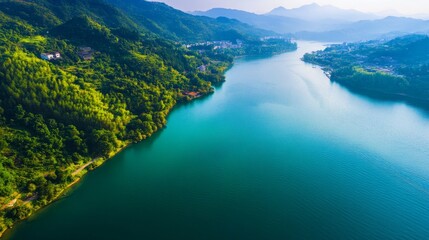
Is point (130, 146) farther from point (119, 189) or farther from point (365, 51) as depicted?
point (365, 51)

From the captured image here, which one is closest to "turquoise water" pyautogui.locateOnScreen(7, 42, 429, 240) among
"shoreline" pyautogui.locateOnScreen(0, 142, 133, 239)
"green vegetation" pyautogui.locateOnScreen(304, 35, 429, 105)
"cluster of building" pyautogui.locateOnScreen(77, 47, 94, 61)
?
"shoreline" pyautogui.locateOnScreen(0, 142, 133, 239)

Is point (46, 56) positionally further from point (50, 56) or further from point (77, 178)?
point (77, 178)

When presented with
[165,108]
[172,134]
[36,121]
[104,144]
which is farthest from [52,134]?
[165,108]

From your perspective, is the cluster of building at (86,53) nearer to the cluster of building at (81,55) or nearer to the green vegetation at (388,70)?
the cluster of building at (81,55)

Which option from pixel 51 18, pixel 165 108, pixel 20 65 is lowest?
pixel 165 108

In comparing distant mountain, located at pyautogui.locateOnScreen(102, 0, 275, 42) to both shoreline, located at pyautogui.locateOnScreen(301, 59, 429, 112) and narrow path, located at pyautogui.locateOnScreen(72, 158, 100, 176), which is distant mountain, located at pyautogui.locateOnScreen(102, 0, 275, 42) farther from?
narrow path, located at pyautogui.locateOnScreen(72, 158, 100, 176)

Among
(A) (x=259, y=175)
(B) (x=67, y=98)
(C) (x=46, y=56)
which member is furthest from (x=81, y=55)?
(A) (x=259, y=175)
